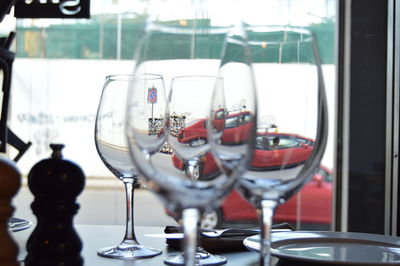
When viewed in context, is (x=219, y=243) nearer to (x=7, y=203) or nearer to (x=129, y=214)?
(x=129, y=214)

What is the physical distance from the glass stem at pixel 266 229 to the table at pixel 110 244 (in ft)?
0.73

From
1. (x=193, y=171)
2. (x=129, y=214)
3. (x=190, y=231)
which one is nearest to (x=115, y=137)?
(x=129, y=214)

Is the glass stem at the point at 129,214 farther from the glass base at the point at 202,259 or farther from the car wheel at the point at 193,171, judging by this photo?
the car wheel at the point at 193,171

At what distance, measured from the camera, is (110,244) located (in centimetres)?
89

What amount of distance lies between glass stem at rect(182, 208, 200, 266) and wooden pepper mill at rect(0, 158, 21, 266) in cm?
16

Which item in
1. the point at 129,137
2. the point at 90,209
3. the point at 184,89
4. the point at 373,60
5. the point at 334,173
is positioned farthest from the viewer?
the point at 90,209

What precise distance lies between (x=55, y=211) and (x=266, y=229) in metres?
0.25

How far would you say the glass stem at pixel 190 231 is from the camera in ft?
1.50

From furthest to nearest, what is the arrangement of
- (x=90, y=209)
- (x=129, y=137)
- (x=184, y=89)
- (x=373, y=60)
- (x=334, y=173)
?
(x=90, y=209) < (x=334, y=173) < (x=373, y=60) < (x=184, y=89) < (x=129, y=137)

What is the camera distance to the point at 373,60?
310 cm

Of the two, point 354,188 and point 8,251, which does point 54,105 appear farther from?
point 8,251

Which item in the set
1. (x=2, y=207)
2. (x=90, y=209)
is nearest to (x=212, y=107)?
(x=2, y=207)

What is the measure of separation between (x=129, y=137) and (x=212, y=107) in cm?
9

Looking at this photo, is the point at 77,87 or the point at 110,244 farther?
the point at 77,87
